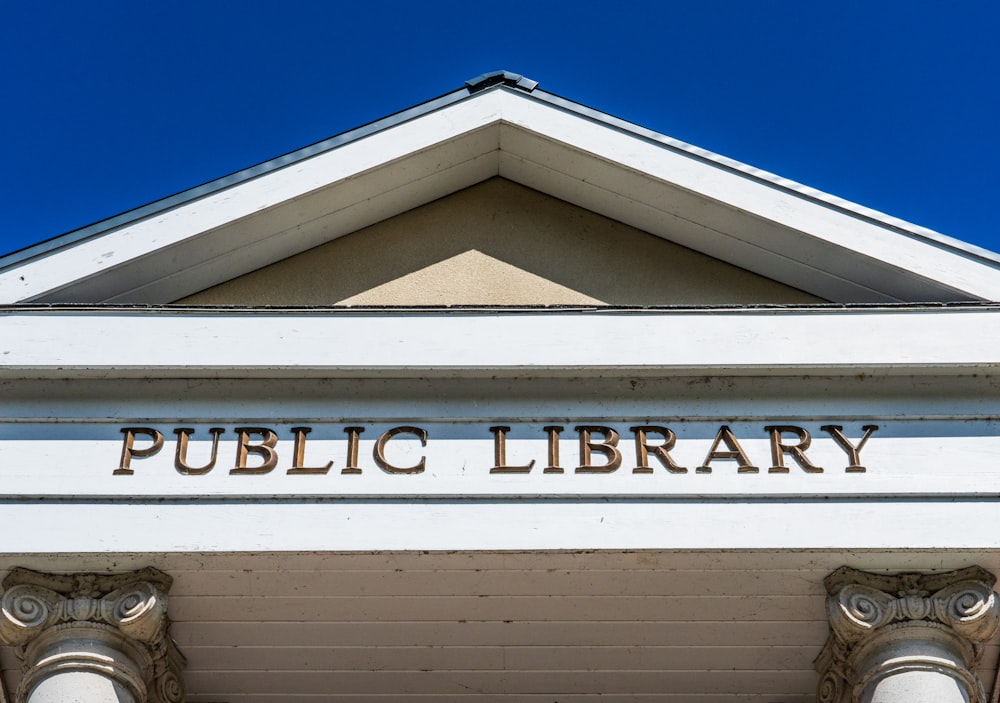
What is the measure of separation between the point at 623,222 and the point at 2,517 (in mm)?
4895

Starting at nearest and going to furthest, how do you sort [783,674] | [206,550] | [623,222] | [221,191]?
1. [206,550]
2. [783,674]
3. [221,191]
4. [623,222]

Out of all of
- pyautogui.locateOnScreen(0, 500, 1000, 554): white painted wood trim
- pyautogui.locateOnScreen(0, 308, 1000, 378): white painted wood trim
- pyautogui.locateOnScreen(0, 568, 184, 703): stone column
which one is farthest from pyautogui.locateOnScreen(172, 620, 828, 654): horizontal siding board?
pyautogui.locateOnScreen(0, 308, 1000, 378): white painted wood trim

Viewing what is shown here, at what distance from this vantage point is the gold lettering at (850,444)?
9.37 meters

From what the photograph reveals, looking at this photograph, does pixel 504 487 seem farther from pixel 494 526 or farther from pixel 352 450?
pixel 352 450

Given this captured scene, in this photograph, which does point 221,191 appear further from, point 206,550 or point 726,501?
point 726,501

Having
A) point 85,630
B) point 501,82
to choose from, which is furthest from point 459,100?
point 85,630

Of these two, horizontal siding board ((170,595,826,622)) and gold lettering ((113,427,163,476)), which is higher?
gold lettering ((113,427,163,476))

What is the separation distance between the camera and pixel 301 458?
947cm

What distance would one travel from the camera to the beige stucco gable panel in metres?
11.1

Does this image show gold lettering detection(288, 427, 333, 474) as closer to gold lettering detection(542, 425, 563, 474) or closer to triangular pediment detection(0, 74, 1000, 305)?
gold lettering detection(542, 425, 563, 474)

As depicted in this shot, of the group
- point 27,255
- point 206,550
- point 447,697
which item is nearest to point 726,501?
point 447,697

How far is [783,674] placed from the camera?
9883 mm

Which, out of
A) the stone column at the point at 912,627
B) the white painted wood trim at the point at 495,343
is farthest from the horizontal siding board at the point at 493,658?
the white painted wood trim at the point at 495,343

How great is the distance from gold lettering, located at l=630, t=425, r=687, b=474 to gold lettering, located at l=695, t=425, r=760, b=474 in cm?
15
